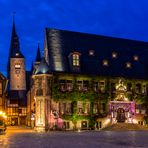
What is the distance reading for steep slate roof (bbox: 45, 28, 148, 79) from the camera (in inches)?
2643

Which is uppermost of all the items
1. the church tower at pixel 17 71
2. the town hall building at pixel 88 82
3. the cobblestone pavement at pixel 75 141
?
the church tower at pixel 17 71

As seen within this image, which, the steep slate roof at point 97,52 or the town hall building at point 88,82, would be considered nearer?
the town hall building at point 88,82

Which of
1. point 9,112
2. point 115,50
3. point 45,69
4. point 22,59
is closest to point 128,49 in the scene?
point 115,50

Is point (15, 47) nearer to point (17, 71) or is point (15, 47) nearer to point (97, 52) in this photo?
point (17, 71)

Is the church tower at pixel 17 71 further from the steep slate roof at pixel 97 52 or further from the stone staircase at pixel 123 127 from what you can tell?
the stone staircase at pixel 123 127

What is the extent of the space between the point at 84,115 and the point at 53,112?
536 centimetres

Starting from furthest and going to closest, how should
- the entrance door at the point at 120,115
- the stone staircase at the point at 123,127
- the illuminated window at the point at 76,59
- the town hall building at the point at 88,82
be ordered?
the entrance door at the point at 120,115 → the illuminated window at the point at 76,59 → the town hall building at the point at 88,82 → the stone staircase at the point at 123,127

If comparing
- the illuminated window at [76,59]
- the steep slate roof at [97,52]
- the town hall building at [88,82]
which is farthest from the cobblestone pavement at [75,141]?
the illuminated window at [76,59]

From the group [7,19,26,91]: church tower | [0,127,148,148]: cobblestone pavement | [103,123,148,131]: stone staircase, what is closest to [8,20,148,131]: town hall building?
[103,123,148,131]: stone staircase

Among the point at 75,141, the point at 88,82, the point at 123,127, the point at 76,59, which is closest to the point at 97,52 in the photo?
the point at 76,59

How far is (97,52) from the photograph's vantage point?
71250mm

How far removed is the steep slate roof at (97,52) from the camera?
220ft

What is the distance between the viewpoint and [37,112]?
6381 cm

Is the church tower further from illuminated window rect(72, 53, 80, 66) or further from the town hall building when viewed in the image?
illuminated window rect(72, 53, 80, 66)
